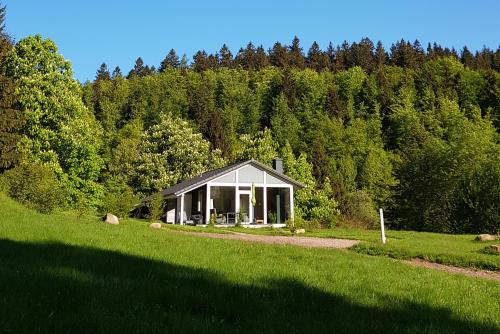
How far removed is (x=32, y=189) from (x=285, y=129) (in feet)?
188

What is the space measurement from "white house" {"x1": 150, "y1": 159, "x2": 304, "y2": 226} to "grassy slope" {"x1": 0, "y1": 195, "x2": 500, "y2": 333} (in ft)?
79.0

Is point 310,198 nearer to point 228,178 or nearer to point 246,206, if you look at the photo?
point 246,206

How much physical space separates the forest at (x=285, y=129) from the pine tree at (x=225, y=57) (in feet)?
0.78

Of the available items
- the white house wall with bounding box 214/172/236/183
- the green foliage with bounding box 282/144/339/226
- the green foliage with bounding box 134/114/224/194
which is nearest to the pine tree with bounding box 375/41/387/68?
the green foliage with bounding box 282/144/339/226

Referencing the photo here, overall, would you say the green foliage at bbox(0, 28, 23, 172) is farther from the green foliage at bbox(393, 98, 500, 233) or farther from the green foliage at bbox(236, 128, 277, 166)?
the green foliage at bbox(236, 128, 277, 166)

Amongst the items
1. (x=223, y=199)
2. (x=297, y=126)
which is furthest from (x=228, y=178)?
(x=297, y=126)

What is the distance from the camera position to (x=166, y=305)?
5.12m

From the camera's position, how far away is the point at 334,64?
4225 inches

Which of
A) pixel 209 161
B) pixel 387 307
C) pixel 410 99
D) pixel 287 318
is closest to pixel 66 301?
pixel 287 318

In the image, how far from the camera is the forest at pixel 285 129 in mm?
31938

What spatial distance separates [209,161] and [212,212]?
56.4 ft

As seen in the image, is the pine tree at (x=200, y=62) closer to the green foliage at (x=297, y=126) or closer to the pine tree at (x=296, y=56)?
the green foliage at (x=297, y=126)

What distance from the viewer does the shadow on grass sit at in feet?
14.0

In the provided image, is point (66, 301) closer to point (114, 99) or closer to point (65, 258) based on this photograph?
point (65, 258)
